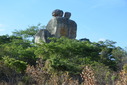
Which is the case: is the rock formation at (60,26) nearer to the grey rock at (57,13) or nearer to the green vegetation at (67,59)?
the grey rock at (57,13)

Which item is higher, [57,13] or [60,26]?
[57,13]

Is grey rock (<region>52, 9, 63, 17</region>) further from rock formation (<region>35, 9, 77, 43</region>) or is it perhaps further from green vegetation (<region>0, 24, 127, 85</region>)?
green vegetation (<region>0, 24, 127, 85</region>)

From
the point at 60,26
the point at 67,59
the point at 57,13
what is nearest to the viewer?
the point at 67,59

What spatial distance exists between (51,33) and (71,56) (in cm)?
830

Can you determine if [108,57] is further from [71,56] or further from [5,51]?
[5,51]

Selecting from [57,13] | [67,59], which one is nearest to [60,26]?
[57,13]

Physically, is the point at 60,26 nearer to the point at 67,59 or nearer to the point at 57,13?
the point at 57,13

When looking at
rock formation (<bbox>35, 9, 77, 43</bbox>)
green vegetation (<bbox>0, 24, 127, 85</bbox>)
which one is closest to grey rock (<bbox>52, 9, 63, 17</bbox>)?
rock formation (<bbox>35, 9, 77, 43</bbox>)

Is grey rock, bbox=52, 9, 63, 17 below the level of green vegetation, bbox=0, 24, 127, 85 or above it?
above

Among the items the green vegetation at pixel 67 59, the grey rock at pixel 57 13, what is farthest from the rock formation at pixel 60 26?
the green vegetation at pixel 67 59

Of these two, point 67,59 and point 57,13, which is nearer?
point 67,59

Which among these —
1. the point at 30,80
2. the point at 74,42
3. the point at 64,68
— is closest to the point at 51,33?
the point at 74,42

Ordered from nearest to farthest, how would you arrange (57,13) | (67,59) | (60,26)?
1. (67,59)
2. (60,26)
3. (57,13)

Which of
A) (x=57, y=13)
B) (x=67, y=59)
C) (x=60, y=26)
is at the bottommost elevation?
(x=67, y=59)
